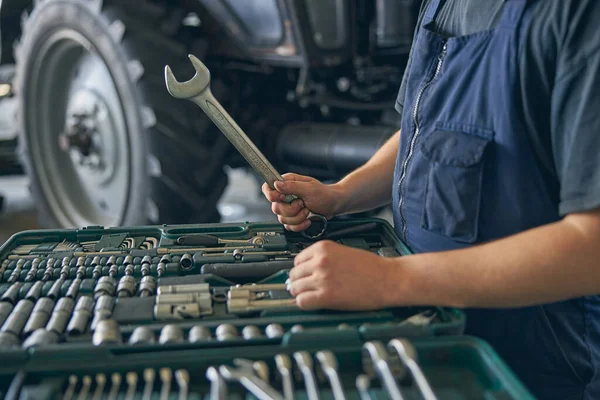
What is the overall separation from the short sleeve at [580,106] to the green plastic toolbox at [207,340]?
20 centimetres

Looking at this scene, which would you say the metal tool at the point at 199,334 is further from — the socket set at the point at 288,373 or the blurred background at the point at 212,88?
the blurred background at the point at 212,88

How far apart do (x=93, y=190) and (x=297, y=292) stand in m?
1.82

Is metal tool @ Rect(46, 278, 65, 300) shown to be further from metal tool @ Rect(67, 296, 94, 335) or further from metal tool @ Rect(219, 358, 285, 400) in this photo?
metal tool @ Rect(219, 358, 285, 400)

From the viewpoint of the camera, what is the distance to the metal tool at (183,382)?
0.67 metres

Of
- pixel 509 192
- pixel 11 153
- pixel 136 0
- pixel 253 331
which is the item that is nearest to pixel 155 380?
pixel 253 331

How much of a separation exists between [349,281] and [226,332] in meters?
0.16

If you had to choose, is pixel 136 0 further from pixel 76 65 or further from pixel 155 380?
pixel 155 380

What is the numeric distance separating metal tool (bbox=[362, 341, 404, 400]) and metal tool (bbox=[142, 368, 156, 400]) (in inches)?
9.4

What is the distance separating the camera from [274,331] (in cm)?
75

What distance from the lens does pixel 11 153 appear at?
2973 millimetres

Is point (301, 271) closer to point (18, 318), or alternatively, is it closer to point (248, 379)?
point (248, 379)

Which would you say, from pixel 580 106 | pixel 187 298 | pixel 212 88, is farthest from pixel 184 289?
pixel 212 88

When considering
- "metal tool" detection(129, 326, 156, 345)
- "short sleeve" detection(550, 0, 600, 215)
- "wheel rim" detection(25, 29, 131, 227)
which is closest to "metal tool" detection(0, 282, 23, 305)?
"metal tool" detection(129, 326, 156, 345)

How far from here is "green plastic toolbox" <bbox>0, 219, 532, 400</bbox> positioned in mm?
678
